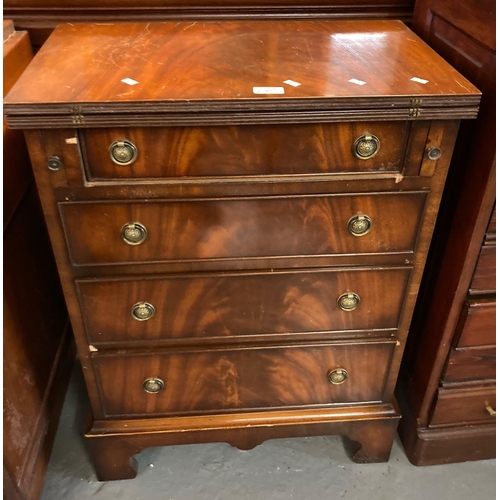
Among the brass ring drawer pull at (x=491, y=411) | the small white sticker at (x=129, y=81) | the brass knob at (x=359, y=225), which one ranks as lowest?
the brass ring drawer pull at (x=491, y=411)

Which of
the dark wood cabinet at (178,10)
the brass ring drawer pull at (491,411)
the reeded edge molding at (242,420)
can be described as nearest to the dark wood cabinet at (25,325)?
the dark wood cabinet at (178,10)

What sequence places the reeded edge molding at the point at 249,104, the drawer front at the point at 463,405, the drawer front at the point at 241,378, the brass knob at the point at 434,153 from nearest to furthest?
1. the reeded edge molding at the point at 249,104
2. the brass knob at the point at 434,153
3. the drawer front at the point at 241,378
4. the drawer front at the point at 463,405

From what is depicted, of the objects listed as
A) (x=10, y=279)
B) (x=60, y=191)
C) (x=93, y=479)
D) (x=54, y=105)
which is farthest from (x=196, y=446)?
(x=54, y=105)

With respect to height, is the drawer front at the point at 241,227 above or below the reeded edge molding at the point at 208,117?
below

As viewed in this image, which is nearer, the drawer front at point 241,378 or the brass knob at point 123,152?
the brass knob at point 123,152

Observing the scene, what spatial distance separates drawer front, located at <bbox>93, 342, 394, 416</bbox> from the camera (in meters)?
1.22

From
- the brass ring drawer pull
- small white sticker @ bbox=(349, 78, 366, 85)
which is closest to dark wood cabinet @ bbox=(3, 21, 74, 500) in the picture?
small white sticker @ bbox=(349, 78, 366, 85)

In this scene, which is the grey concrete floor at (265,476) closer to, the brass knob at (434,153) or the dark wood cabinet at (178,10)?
the brass knob at (434,153)

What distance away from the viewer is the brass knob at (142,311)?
111cm

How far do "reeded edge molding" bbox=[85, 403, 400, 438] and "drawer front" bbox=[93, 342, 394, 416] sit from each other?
0.02m

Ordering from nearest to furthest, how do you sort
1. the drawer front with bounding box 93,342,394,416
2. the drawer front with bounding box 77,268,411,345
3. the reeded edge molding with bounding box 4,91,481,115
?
the reeded edge molding with bounding box 4,91,481,115
the drawer front with bounding box 77,268,411,345
the drawer front with bounding box 93,342,394,416

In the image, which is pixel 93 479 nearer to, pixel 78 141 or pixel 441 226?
pixel 78 141

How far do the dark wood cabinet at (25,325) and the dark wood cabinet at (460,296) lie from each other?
38.4 inches

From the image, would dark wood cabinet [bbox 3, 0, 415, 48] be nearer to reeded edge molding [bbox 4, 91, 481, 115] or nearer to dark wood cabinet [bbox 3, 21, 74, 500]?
dark wood cabinet [bbox 3, 21, 74, 500]
